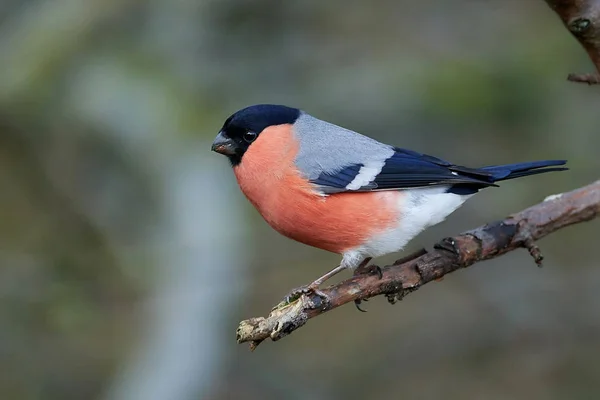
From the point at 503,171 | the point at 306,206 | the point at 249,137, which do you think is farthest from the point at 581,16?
the point at 249,137

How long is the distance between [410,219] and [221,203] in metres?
1.36

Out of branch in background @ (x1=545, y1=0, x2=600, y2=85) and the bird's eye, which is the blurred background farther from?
branch in background @ (x1=545, y1=0, x2=600, y2=85)

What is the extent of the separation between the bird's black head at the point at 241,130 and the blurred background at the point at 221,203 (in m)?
0.82

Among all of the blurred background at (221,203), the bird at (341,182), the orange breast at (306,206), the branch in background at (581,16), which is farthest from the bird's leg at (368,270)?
the branch in background at (581,16)

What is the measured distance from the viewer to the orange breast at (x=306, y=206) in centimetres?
372

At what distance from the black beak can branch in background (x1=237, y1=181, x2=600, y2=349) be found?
1.03 metres

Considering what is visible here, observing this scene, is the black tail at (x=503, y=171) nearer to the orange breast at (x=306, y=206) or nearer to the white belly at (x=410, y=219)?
the white belly at (x=410, y=219)

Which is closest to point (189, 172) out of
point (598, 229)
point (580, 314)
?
point (580, 314)

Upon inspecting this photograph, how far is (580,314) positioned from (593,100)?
1594 mm

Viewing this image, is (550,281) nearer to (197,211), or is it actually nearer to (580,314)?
(580,314)

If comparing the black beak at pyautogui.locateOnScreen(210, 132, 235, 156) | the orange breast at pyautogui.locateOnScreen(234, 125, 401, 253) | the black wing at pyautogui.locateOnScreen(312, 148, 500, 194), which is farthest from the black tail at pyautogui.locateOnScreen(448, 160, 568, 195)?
the black beak at pyautogui.locateOnScreen(210, 132, 235, 156)

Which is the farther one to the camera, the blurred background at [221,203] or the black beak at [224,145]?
the blurred background at [221,203]

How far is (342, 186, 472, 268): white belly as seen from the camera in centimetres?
380

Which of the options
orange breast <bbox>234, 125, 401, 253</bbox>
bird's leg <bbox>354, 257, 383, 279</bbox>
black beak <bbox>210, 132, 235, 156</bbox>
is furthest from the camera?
black beak <bbox>210, 132, 235, 156</bbox>
